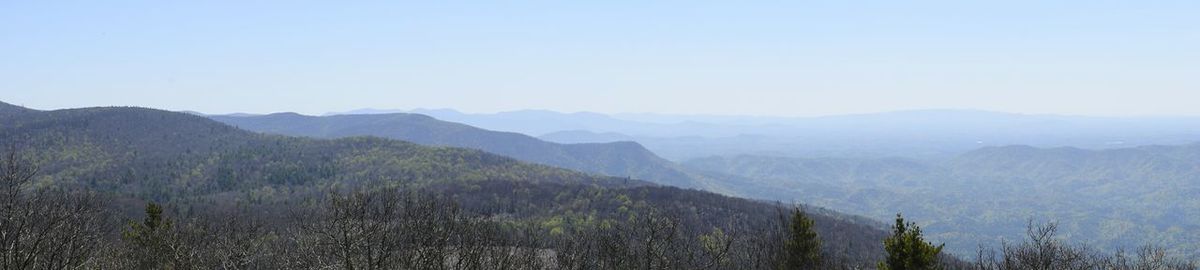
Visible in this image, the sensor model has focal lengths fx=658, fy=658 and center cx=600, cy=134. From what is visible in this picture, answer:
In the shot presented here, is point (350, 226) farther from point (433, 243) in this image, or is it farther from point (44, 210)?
point (44, 210)

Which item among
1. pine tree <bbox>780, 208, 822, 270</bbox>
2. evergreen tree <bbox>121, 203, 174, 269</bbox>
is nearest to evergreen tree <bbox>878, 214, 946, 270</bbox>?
pine tree <bbox>780, 208, 822, 270</bbox>

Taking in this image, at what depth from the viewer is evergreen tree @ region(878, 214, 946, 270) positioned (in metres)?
27.7

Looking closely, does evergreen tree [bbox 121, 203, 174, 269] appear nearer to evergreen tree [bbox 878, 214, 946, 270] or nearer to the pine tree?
the pine tree

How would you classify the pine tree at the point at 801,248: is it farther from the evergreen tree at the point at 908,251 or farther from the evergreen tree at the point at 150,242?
the evergreen tree at the point at 150,242

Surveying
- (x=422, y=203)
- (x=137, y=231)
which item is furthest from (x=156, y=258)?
(x=422, y=203)

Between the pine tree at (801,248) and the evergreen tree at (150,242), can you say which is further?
the evergreen tree at (150,242)

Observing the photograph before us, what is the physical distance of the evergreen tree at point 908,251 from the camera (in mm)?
27734

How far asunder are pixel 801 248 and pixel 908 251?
8.91 m

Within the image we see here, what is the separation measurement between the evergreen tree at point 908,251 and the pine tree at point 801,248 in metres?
7.79

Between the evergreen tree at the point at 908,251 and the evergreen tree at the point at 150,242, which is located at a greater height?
the evergreen tree at the point at 908,251

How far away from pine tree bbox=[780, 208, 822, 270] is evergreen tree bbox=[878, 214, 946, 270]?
25.6ft

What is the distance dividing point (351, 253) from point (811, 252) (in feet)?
Answer: 79.1

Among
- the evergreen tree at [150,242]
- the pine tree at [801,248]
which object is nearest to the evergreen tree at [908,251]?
the pine tree at [801,248]

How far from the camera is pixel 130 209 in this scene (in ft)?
536
